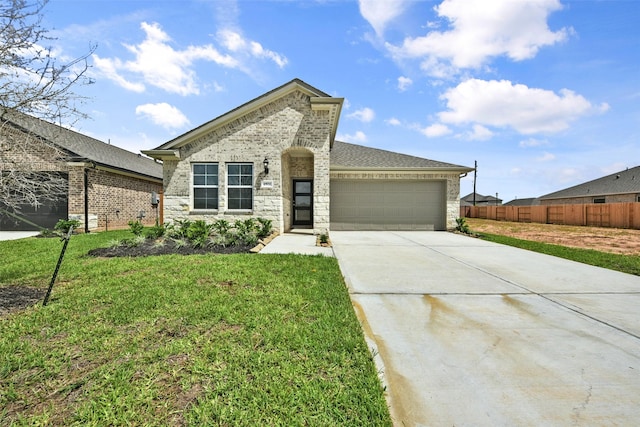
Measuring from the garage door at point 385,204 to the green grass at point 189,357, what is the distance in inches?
359

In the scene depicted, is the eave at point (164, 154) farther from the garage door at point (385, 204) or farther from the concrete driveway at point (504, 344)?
the concrete driveway at point (504, 344)

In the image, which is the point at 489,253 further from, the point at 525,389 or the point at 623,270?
the point at 525,389

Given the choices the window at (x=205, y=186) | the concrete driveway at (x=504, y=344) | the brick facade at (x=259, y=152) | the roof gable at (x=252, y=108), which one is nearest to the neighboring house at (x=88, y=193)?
the roof gable at (x=252, y=108)

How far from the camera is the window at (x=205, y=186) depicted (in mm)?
10977

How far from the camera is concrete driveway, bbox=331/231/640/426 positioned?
1903 mm

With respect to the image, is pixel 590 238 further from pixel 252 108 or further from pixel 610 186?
pixel 610 186

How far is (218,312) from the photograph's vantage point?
3270mm

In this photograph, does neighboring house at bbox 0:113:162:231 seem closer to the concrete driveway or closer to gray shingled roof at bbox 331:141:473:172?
gray shingled roof at bbox 331:141:473:172

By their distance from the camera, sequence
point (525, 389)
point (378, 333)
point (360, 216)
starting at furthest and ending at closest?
point (360, 216) < point (378, 333) < point (525, 389)

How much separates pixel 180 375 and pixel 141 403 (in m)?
0.32

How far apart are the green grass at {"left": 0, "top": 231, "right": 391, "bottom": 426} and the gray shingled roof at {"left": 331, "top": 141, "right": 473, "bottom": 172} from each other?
9.76 meters

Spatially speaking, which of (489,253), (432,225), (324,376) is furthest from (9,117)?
(432,225)

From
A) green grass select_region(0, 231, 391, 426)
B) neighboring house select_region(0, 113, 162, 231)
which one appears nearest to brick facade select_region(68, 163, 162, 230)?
neighboring house select_region(0, 113, 162, 231)

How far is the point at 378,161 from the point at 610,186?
27890 mm
